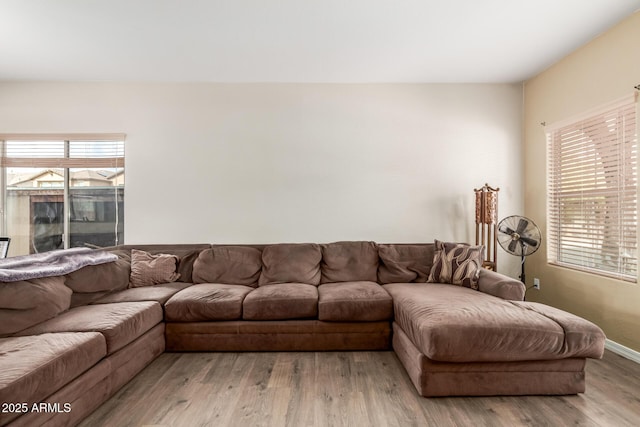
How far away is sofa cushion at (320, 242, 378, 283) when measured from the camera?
3.39 meters

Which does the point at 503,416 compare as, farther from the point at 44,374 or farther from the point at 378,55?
the point at 378,55

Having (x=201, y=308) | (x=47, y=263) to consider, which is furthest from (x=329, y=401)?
(x=47, y=263)

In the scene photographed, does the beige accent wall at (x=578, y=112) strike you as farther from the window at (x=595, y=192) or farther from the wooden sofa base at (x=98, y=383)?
the wooden sofa base at (x=98, y=383)

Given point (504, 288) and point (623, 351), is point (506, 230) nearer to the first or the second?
point (504, 288)

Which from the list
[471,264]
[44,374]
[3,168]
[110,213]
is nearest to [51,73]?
[3,168]

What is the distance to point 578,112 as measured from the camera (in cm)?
310

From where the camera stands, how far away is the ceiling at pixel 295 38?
243 cm

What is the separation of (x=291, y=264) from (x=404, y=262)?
1.24 metres

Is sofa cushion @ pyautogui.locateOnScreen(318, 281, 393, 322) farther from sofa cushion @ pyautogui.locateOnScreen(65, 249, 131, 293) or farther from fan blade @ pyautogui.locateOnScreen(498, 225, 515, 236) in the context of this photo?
sofa cushion @ pyautogui.locateOnScreen(65, 249, 131, 293)

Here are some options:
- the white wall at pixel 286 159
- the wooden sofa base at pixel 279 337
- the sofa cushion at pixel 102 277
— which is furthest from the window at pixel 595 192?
the sofa cushion at pixel 102 277

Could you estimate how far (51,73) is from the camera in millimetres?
3588

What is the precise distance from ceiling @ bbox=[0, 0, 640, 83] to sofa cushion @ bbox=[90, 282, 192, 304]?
2.35 meters

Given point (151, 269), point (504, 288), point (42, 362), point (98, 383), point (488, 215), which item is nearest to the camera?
point (42, 362)

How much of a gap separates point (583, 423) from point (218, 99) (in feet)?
14.2
